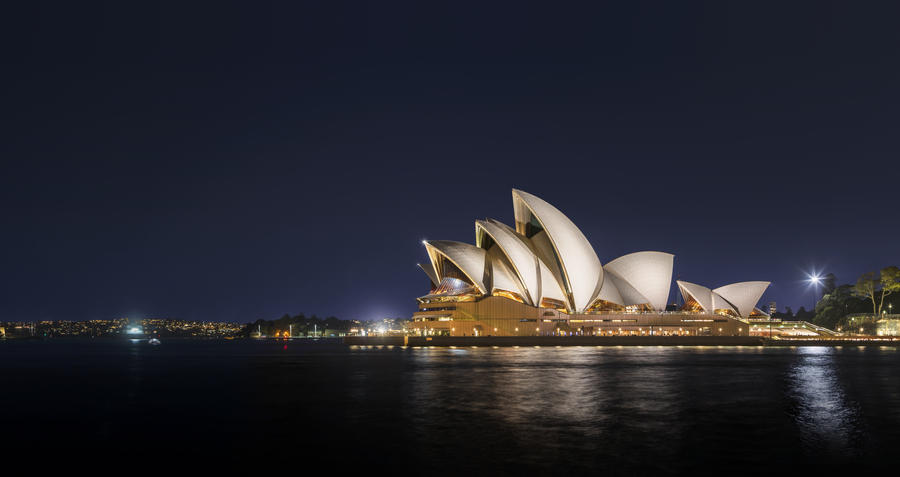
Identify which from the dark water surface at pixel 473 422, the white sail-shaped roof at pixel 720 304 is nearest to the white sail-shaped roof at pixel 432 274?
the white sail-shaped roof at pixel 720 304

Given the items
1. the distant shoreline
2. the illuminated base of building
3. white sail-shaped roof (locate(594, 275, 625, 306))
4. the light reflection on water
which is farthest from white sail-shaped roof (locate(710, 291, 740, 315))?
the light reflection on water

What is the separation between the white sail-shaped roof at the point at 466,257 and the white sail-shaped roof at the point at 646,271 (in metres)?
23.1

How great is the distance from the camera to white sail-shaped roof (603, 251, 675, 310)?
374 feet

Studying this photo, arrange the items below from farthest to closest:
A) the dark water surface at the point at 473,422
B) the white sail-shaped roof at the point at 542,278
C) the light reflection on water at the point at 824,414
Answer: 1. the white sail-shaped roof at the point at 542,278
2. the light reflection on water at the point at 824,414
3. the dark water surface at the point at 473,422

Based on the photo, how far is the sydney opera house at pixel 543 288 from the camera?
3871 inches

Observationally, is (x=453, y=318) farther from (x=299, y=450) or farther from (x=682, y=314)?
(x=299, y=450)

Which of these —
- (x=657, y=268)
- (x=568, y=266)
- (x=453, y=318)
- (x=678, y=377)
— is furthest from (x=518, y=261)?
(x=678, y=377)

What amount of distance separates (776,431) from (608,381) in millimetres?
17978

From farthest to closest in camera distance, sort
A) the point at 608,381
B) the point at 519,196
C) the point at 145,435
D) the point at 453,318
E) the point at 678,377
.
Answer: the point at 453,318 < the point at 519,196 < the point at 678,377 < the point at 608,381 < the point at 145,435

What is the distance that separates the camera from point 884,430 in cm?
2350

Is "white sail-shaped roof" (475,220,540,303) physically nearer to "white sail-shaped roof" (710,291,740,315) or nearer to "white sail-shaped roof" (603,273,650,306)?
"white sail-shaped roof" (603,273,650,306)

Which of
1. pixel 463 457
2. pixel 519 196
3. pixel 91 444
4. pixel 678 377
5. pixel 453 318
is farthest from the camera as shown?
pixel 453 318

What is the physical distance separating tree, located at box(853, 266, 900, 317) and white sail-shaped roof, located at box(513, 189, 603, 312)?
58.1 m

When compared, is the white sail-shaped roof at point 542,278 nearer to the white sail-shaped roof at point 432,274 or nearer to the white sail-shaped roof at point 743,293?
the white sail-shaped roof at point 432,274
